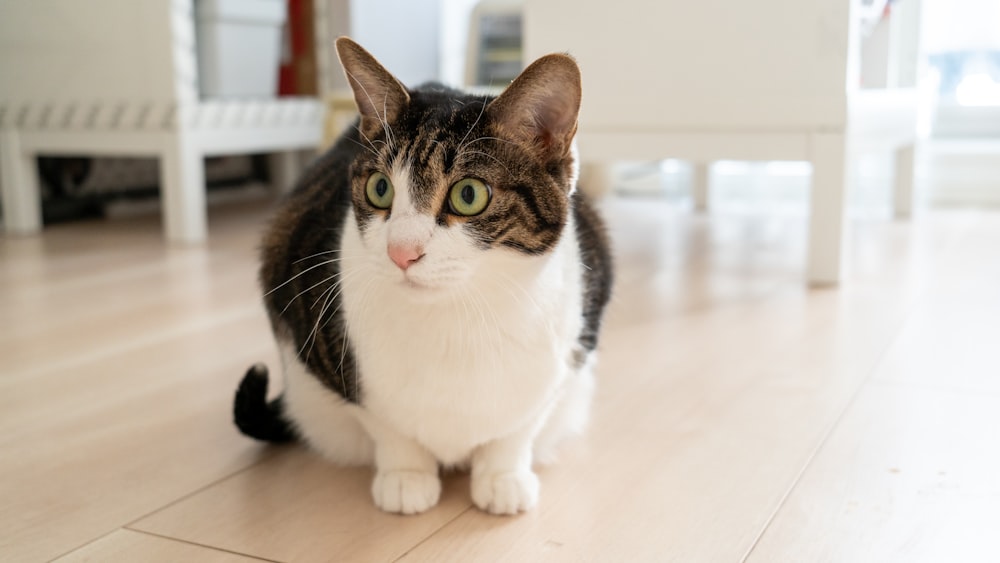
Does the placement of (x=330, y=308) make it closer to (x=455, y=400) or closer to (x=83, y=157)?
(x=455, y=400)

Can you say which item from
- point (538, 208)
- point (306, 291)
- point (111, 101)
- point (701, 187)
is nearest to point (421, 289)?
point (538, 208)

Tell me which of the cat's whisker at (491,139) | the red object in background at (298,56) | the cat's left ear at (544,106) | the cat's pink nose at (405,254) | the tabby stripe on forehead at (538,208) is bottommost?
the cat's pink nose at (405,254)

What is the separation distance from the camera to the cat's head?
0.82 metres

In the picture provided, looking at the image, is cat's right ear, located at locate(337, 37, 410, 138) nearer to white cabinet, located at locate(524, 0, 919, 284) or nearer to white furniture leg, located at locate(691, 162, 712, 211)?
white cabinet, located at locate(524, 0, 919, 284)

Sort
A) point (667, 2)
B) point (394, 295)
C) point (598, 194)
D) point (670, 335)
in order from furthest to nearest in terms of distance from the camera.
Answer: point (598, 194), point (667, 2), point (670, 335), point (394, 295)

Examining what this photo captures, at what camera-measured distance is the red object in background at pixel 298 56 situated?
313 cm

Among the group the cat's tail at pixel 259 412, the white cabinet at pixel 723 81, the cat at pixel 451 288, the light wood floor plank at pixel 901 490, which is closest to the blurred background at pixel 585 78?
the white cabinet at pixel 723 81

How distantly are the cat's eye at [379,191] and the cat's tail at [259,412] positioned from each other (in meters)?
0.30

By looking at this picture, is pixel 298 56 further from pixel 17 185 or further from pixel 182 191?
pixel 17 185

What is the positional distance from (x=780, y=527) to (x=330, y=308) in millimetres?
506

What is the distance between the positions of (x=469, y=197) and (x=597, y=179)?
8.21 feet

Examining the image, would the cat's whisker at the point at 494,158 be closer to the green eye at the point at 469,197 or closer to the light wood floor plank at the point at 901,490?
the green eye at the point at 469,197

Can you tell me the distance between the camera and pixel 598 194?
3309 mm

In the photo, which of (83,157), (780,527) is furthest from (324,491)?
(83,157)
